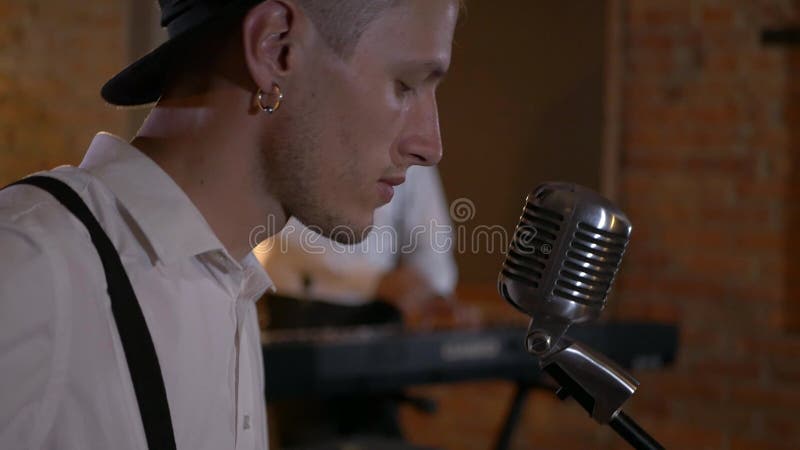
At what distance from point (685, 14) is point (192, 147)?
9.12ft

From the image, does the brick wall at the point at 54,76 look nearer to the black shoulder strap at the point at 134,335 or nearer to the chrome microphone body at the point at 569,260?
the black shoulder strap at the point at 134,335

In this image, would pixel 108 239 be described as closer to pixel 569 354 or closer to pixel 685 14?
pixel 569 354

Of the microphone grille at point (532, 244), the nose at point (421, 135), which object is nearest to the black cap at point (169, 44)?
the nose at point (421, 135)

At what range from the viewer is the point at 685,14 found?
11.7ft

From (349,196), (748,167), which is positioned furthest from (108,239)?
(748,167)

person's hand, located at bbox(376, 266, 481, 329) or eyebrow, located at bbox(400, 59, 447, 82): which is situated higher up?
eyebrow, located at bbox(400, 59, 447, 82)

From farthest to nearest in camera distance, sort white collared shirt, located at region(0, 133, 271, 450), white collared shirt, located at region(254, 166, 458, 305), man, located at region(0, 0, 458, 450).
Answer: white collared shirt, located at region(254, 166, 458, 305) < man, located at region(0, 0, 458, 450) < white collared shirt, located at region(0, 133, 271, 450)

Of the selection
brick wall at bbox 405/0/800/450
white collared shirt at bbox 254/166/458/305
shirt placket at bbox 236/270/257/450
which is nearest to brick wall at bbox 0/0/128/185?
white collared shirt at bbox 254/166/458/305

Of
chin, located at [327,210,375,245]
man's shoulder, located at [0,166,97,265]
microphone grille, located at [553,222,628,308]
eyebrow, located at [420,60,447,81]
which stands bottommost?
chin, located at [327,210,375,245]

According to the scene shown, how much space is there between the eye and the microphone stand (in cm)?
32

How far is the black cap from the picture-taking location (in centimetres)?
110

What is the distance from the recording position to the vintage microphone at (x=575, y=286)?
3.26ft

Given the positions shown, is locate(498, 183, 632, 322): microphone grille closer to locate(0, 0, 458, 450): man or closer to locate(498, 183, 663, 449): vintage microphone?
locate(498, 183, 663, 449): vintage microphone

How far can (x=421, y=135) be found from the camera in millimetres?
1185
